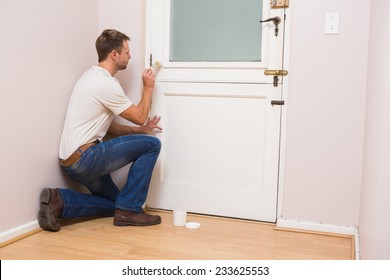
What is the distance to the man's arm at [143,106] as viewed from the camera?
2.45 m

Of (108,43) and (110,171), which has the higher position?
(108,43)

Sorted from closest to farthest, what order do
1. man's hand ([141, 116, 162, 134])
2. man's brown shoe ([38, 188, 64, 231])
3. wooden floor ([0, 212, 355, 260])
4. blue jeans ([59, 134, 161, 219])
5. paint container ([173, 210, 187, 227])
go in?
wooden floor ([0, 212, 355, 260]) → man's brown shoe ([38, 188, 64, 231]) → blue jeans ([59, 134, 161, 219]) → paint container ([173, 210, 187, 227]) → man's hand ([141, 116, 162, 134])

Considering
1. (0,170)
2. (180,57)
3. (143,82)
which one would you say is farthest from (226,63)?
(0,170)

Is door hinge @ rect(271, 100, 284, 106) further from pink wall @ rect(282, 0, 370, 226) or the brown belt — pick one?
the brown belt

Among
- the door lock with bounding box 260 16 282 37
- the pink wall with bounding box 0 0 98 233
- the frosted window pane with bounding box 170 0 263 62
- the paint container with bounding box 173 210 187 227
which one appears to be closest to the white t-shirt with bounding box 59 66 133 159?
the pink wall with bounding box 0 0 98 233

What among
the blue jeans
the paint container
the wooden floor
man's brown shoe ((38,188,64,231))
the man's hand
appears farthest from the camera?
the man's hand

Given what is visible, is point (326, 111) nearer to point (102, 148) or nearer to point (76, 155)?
point (102, 148)

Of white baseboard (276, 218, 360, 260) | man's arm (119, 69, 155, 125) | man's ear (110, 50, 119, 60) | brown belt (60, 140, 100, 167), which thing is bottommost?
white baseboard (276, 218, 360, 260)

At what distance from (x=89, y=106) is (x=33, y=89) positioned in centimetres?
31

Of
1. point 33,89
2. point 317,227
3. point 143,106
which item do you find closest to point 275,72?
point 143,106

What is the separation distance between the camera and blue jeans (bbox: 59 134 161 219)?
2387 millimetres

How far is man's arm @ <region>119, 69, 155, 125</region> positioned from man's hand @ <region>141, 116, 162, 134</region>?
15 centimetres

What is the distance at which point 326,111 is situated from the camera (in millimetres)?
2391
